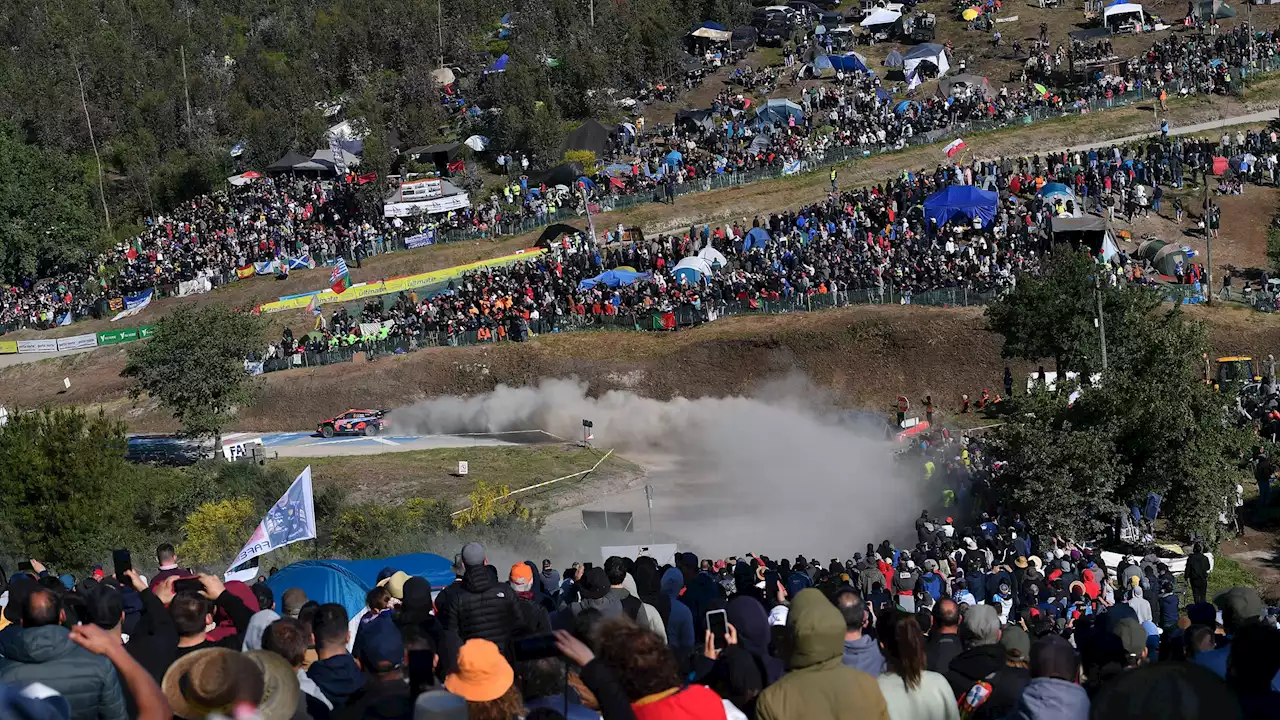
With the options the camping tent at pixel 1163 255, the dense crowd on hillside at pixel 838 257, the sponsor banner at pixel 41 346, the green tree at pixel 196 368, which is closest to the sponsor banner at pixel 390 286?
the dense crowd on hillside at pixel 838 257

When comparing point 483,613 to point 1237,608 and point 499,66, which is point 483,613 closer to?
point 1237,608

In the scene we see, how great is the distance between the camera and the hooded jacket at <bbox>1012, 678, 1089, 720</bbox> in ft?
28.1

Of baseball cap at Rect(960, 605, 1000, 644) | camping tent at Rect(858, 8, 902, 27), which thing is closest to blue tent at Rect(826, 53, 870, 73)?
camping tent at Rect(858, 8, 902, 27)

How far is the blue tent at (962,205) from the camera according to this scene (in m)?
54.7

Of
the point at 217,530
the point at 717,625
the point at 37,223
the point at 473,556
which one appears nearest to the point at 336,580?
the point at 473,556

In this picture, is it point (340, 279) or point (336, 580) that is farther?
point (340, 279)

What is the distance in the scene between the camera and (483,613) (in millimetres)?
12680

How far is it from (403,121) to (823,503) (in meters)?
56.4

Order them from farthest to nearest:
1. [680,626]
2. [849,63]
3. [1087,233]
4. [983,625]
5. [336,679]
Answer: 1. [849,63]
2. [1087,233]
3. [680,626]
4. [983,625]
5. [336,679]

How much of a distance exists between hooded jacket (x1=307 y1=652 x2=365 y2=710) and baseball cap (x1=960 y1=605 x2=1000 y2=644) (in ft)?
15.4

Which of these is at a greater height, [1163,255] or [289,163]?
[289,163]

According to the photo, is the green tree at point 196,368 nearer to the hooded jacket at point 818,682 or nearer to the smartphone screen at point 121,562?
the smartphone screen at point 121,562

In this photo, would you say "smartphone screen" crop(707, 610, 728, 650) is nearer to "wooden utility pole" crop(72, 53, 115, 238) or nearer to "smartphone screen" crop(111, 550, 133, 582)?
"smartphone screen" crop(111, 550, 133, 582)

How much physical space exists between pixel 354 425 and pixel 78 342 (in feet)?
80.7
